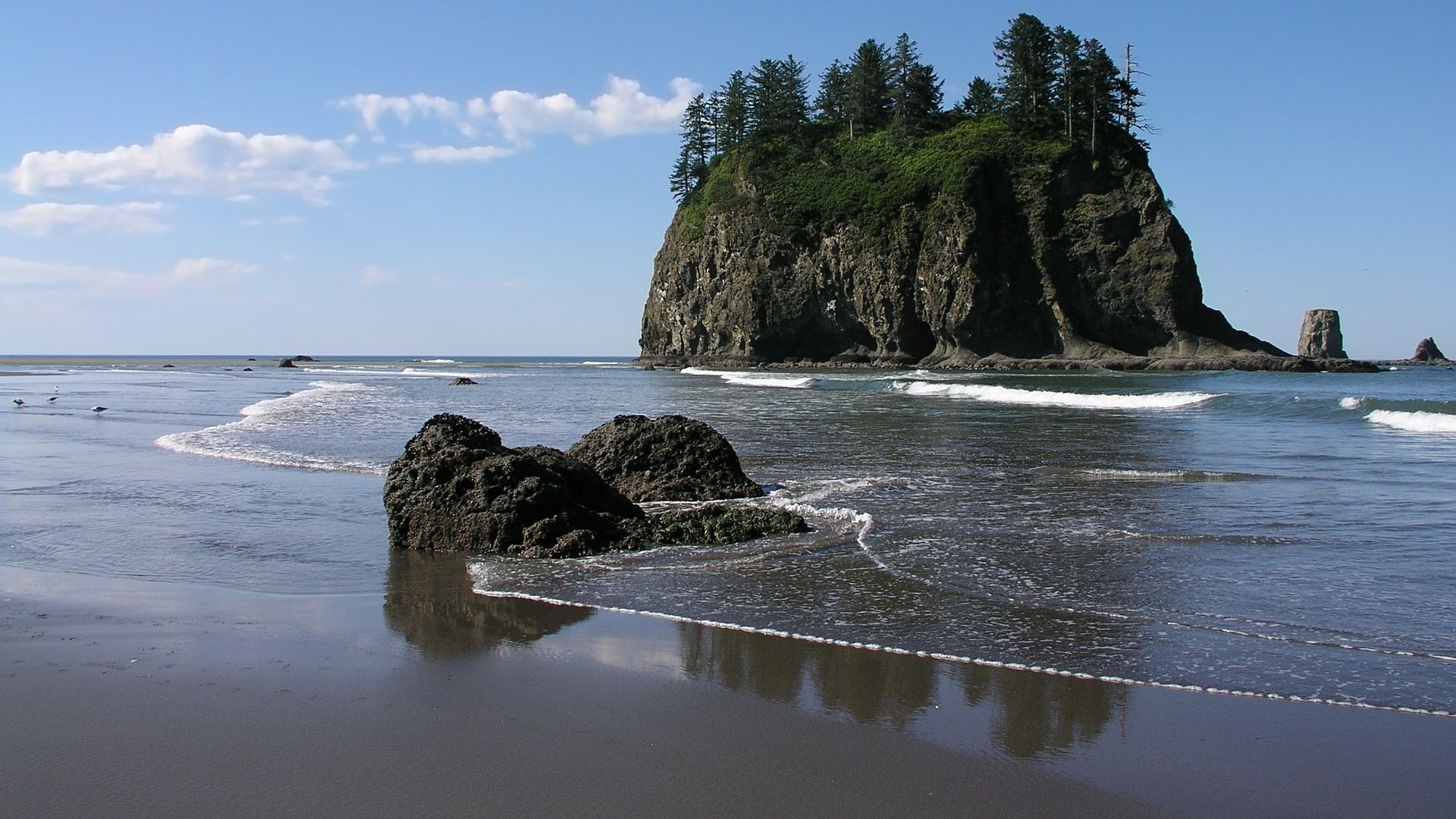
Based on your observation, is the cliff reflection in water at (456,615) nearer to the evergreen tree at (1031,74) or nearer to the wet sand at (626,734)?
the wet sand at (626,734)

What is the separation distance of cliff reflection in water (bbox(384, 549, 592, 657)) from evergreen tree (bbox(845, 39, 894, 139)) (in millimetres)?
79302

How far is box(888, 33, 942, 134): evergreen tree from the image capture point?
77.9 metres

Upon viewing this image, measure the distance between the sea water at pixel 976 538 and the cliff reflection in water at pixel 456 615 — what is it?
203 millimetres

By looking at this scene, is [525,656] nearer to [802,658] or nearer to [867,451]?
[802,658]

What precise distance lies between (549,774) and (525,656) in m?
1.52

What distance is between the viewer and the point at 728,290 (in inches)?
2980

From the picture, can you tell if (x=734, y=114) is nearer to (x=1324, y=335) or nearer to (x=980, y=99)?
(x=980, y=99)

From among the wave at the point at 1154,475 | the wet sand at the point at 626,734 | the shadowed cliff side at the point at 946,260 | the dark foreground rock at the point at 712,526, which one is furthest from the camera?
the shadowed cliff side at the point at 946,260

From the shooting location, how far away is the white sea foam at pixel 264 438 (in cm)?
1345

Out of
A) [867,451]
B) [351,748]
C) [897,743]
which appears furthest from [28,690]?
[867,451]

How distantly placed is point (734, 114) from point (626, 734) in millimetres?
88714

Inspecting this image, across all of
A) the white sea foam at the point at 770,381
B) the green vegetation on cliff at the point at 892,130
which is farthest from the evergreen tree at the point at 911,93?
the white sea foam at the point at 770,381

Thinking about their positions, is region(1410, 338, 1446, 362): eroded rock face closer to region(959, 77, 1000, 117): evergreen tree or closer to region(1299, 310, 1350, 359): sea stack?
region(1299, 310, 1350, 359): sea stack

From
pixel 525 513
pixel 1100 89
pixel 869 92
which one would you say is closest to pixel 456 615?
pixel 525 513
